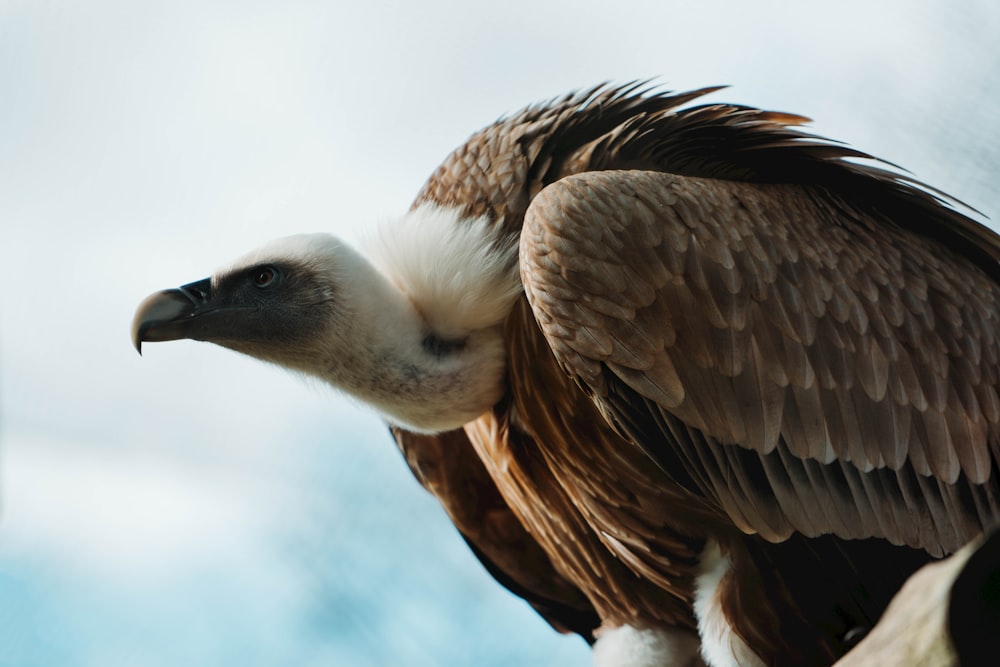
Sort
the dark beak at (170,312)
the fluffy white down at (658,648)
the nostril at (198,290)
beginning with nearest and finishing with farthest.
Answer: the dark beak at (170,312), the nostril at (198,290), the fluffy white down at (658,648)

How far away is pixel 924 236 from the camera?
2.29 metres

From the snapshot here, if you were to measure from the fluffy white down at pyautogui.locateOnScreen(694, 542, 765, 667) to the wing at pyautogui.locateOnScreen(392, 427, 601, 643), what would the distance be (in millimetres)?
484

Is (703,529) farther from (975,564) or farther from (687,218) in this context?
(975,564)

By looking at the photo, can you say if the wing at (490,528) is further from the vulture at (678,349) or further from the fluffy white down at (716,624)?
the fluffy white down at (716,624)

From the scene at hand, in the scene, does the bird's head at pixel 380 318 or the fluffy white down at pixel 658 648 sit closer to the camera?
the bird's head at pixel 380 318

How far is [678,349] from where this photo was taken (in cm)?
184

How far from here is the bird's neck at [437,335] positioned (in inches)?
82.3

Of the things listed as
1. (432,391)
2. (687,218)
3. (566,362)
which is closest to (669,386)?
(566,362)

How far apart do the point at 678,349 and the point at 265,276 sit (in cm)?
81

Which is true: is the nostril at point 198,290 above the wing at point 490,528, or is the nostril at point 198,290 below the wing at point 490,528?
above

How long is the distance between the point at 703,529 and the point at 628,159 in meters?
0.69

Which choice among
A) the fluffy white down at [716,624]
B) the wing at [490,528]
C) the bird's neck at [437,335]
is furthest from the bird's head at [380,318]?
the fluffy white down at [716,624]

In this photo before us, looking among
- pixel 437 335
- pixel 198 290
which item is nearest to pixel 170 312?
pixel 198 290

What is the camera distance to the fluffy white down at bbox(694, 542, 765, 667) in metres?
2.05
